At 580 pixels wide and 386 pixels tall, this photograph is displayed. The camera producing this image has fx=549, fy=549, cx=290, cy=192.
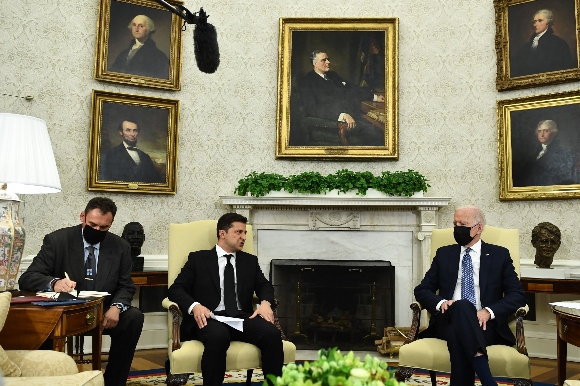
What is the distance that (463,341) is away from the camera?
11.1 ft

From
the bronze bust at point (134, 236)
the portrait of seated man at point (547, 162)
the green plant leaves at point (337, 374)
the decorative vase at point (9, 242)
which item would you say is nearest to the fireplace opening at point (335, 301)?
the bronze bust at point (134, 236)

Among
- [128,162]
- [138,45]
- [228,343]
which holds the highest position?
[138,45]

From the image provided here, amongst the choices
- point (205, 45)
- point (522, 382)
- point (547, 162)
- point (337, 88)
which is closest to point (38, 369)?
point (205, 45)

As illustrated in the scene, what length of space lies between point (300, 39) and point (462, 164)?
98.6 inches

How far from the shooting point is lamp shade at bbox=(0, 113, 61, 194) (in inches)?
139

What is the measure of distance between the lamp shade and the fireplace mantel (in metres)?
2.70

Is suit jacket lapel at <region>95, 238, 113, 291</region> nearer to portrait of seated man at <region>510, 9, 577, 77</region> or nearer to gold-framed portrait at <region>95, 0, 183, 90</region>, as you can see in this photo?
gold-framed portrait at <region>95, 0, 183, 90</region>

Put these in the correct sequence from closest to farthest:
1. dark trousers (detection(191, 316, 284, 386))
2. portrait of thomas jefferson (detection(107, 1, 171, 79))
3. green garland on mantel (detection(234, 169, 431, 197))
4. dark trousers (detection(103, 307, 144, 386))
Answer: dark trousers (detection(191, 316, 284, 386)) < dark trousers (detection(103, 307, 144, 386)) < green garland on mantel (detection(234, 169, 431, 197)) < portrait of thomas jefferson (detection(107, 1, 171, 79))

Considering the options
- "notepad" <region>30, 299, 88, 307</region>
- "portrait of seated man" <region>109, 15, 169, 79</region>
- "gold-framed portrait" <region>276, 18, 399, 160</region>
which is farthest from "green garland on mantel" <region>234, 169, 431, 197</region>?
"notepad" <region>30, 299, 88, 307</region>

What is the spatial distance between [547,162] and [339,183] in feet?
7.59

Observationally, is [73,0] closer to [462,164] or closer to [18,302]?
[18,302]

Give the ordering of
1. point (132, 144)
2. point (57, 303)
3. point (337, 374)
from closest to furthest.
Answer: point (337, 374) → point (57, 303) → point (132, 144)

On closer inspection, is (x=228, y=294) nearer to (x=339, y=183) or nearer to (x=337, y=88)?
(x=339, y=183)

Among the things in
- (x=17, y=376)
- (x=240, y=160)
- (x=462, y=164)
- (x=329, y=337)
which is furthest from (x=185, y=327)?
(x=462, y=164)
